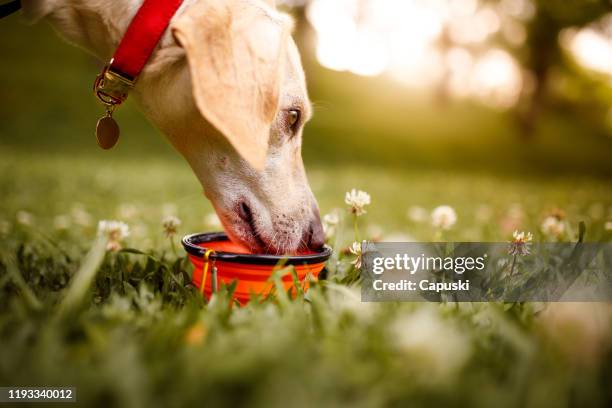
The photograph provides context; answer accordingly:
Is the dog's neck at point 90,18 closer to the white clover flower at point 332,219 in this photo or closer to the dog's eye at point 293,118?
the dog's eye at point 293,118

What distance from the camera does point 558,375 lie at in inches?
39.8

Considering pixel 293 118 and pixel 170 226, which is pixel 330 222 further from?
pixel 170 226

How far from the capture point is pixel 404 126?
19750mm

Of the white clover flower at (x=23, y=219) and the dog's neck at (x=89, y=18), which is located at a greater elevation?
the dog's neck at (x=89, y=18)

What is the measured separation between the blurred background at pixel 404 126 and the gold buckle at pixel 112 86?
1709mm

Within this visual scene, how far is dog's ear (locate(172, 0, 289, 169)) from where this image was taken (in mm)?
1537

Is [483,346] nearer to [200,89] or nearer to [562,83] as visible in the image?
[200,89]

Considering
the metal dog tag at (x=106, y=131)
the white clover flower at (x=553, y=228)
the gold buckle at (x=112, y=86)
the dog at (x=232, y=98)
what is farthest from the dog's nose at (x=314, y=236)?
the white clover flower at (x=553, y=228)

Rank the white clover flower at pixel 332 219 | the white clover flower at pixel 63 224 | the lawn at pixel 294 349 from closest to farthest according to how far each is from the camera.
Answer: the lawn at pixel 294 349
the white clover flower at pixel 332 219
the white clover flower at pixel 63 224

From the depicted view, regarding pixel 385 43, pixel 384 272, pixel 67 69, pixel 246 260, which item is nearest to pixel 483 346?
pixel 384 272

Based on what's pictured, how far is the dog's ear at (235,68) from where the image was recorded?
1.54 m

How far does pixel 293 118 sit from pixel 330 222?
56cm
